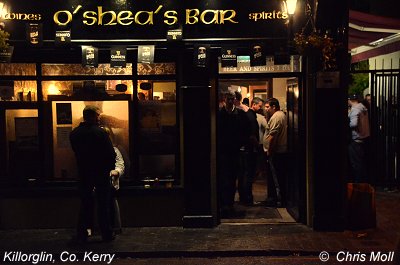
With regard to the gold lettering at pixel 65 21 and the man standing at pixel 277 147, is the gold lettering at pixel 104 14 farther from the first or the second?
the man standing at pixel 277 147

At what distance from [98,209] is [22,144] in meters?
2.09

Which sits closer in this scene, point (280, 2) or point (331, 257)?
point (331, 257)

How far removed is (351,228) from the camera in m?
9.03

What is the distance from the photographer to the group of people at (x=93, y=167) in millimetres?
8273

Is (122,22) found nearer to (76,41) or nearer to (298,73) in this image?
(76,41)

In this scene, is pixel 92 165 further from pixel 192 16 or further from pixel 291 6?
pixel 291 6

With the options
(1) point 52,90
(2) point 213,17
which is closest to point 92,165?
(1) point 52,90

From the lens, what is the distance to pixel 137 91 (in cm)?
949

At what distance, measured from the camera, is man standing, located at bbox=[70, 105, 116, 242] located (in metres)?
8.27

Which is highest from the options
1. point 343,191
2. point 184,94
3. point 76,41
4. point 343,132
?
point 76,41

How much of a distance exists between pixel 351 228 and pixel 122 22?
4822mm

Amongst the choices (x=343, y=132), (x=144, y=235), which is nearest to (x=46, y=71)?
(x=144, y=235)

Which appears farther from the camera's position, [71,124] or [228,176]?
[228,176]

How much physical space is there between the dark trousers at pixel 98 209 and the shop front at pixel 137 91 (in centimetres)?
92
